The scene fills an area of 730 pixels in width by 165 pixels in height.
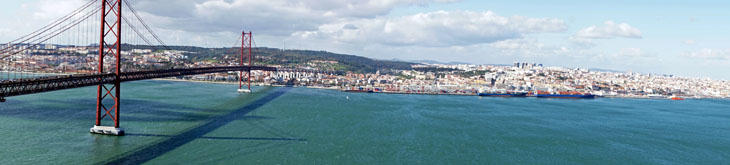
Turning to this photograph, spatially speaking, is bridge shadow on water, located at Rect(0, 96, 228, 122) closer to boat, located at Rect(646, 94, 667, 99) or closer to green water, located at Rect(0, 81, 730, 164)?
green water, located at Rect(0, 81, 730, 164)

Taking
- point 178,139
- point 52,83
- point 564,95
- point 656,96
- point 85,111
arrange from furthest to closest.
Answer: point 656,96 → point 564,95 → point 85,111 → point 178,139 → point 52,83

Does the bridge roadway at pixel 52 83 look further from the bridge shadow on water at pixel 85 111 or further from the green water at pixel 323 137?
the bridge shadow on water at pixel 85 111

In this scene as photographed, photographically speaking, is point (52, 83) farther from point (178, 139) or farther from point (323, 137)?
point (323, 137)

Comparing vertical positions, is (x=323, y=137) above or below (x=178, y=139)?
below

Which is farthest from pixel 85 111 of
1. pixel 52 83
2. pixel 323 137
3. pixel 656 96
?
pixel 656 96

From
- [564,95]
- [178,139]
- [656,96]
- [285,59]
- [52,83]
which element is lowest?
[178,139]

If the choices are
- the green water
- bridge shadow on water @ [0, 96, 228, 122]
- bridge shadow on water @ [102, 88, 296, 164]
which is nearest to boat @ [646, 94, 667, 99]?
the green water

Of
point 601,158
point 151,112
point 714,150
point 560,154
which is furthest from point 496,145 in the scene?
point 151,112

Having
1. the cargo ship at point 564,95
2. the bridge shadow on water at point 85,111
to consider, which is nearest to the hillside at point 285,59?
the cargo ship at point 564,95
